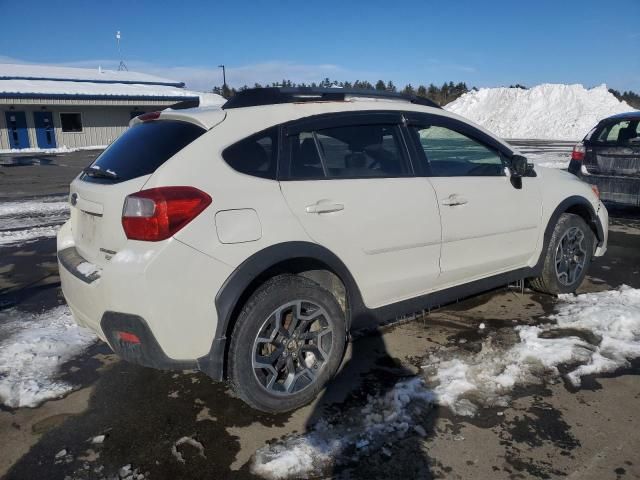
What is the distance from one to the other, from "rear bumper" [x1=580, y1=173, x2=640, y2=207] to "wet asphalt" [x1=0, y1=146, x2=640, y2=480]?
466cm

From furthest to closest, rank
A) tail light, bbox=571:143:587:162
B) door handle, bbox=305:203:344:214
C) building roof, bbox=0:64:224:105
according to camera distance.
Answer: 1. building roof, bbox=0:64:224:105
2. tail light, bbox=571:143:587:162
3. door handle, bbox=305:203:344:214

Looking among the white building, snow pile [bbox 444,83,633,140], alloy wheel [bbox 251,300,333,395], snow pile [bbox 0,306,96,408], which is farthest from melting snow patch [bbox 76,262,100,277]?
snow pile [bbox 444,83,633,140]

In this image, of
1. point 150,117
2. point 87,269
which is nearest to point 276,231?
point 87,269

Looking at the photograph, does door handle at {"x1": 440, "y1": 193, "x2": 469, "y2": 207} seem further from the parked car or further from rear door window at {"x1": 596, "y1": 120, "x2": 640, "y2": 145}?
rear door window at {"x1": 596, "y1": 120, "x2": 640, "y2": 145}

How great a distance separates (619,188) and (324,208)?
20.5 feet

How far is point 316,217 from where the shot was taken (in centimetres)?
295

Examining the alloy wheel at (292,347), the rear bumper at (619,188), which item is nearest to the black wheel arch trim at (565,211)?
the alloy wheel at (292,347)

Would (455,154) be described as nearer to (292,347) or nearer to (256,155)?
(256,155)

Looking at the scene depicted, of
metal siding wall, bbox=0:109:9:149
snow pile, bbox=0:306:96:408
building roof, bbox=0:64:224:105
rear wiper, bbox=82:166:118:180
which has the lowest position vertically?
snow pile, bbox=0:306:96:408

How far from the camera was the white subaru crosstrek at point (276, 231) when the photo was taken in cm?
258

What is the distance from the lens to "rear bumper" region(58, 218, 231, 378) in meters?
2.50

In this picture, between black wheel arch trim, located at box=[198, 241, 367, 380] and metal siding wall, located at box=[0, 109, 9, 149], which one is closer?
black wheel arch trim, located at box=[198, 241, 367, 380]

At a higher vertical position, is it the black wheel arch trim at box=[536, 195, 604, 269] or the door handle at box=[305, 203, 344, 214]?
the door handle at box=[305, 203, 344, 214]

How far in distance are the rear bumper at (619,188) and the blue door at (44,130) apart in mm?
30281
